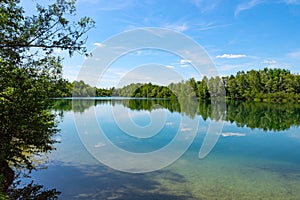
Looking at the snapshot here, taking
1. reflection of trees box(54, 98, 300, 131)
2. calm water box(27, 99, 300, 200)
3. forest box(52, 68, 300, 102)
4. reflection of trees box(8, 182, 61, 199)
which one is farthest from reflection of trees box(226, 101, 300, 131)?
forest box(52, 68, 300, 102)

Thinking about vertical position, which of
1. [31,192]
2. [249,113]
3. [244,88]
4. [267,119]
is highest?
[244,88]

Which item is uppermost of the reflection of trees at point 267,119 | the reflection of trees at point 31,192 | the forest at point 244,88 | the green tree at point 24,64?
the forest at point 244,88

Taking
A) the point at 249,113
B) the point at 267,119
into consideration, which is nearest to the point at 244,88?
the point at 249,113

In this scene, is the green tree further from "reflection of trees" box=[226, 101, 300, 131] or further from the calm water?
"reflection of trees" box=[226, 101, 300, 131]

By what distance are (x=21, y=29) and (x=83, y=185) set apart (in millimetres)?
5493

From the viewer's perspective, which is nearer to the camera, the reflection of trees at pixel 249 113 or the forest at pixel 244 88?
the reflection of trees at pixel 249 113

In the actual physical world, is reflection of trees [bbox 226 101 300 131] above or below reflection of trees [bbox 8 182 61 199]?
above

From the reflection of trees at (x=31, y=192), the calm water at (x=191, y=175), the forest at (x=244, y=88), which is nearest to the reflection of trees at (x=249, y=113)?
the calm water at (x=191, y=175)

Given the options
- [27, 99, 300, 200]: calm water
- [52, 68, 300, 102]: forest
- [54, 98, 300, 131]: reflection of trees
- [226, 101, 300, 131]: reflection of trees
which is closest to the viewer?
[27, 99, 300, 200]: calm water

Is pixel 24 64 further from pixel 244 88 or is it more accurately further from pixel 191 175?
pixel 244 88

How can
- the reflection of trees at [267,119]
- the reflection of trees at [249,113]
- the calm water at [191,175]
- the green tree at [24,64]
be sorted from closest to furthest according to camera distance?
the green tree at [24,64], the calm water at [191,175], the reflection of trees at [267,119], the reflection of trees at [249,113]

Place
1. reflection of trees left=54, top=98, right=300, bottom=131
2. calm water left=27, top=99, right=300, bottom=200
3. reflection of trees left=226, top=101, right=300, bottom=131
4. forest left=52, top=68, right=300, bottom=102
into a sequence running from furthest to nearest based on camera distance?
forest left=52, top=68, right=300, bottom=102 < reflection of trees left=54, top=98, right=300, bottom=131 < reflection of trees left=226, top=101, right=300, bottom=131 < calm water left=27, top=99, right=300, bottom=200

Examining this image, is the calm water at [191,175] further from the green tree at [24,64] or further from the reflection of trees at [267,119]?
the reflection of trees at [267,119]

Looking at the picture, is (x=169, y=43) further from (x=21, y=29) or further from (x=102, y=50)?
(x=21, y=29)
